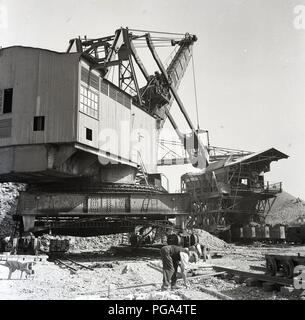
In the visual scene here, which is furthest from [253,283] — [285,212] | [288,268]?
[285,212]

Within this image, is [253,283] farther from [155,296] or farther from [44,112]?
[44,112]

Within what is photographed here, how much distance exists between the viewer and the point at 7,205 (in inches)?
966

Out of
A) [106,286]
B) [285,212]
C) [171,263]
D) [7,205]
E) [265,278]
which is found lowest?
[106,286]

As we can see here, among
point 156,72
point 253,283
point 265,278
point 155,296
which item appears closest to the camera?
point 155,296

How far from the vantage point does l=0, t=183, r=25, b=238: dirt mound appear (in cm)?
2219

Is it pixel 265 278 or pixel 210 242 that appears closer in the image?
pixel 265 278

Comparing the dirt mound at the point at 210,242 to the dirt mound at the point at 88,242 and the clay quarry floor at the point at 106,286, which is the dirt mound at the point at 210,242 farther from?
the clay quarry floor at the point at 106,286

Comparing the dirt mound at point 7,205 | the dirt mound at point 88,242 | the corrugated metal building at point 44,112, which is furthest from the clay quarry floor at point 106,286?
the dirt mound at point 7,205

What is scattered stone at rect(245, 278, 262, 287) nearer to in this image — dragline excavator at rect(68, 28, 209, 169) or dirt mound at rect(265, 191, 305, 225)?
dragline excavator at rect(68, 28, 209, 169)

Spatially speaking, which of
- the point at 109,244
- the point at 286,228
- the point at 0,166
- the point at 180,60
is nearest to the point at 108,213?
the point at 0,166

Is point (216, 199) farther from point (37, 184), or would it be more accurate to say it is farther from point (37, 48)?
point (37, 48)

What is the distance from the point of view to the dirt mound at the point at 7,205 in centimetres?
2219

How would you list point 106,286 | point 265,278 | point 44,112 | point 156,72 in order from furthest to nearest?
1. point 156,72
2. point 44,112
3. point 106,286
4. point 265,278

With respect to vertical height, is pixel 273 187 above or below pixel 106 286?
above
